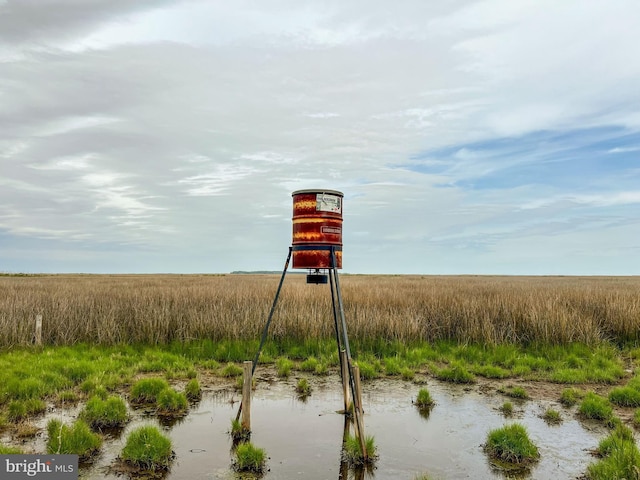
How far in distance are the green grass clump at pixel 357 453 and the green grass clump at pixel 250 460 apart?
3.41 feet

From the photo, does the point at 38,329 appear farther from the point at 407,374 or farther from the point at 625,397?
the point at 625,397

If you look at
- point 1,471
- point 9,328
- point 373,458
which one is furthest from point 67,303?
point 373,458

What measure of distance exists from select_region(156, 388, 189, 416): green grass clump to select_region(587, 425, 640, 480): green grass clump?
5790mm

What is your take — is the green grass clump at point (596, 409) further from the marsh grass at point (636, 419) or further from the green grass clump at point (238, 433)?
the green grass clump at point (238, 433)

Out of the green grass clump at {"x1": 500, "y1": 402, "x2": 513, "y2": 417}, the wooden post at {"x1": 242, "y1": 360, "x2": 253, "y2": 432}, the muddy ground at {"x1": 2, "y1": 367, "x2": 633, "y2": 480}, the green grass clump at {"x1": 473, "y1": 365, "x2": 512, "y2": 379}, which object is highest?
the wooden post at {"x1": 242, "y1": 360, "x2": 253, "y2": 432}

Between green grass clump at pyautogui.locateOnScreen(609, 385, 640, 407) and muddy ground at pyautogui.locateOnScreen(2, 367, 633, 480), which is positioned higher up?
A: green grass clump at pyautogui.locateOnScreen(609, 385, 640, 407)

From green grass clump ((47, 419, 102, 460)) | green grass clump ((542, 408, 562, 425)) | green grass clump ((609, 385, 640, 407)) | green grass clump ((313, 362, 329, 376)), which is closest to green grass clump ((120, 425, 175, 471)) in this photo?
green grass clump ((47, 419, 102, 460))

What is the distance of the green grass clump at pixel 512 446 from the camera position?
541 cm

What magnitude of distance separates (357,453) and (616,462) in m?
2.95

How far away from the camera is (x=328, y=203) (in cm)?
646

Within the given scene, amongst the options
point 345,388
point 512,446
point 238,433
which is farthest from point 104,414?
point 512,446

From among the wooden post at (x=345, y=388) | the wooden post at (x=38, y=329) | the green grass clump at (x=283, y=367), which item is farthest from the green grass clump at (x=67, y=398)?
the wooden post at (x=38, y=329)

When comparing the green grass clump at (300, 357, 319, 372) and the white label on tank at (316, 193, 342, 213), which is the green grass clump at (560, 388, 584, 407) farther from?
the white label on tank at (316, 193, 342, 213)

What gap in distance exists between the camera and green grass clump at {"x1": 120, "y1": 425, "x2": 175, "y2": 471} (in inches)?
202
